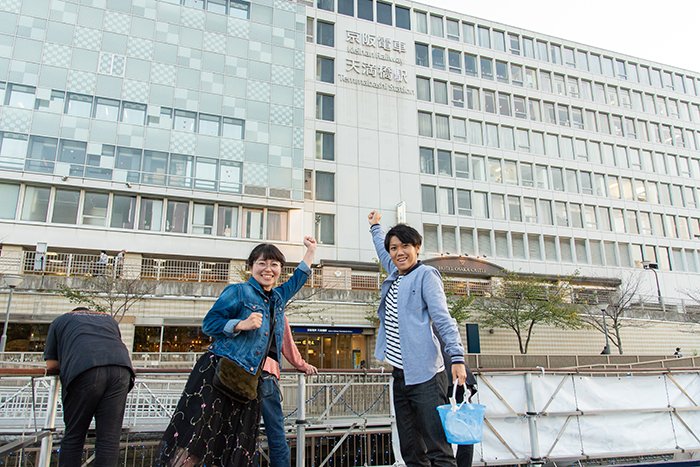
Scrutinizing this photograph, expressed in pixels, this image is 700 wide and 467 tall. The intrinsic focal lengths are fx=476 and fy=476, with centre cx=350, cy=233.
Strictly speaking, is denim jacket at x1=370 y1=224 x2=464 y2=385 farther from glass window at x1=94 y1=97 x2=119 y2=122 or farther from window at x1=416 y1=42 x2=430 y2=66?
window at x1=416 y1=42 x2=430 y2=66

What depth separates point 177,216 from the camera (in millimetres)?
28344

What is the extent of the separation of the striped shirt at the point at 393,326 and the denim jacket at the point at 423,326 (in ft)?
0.32

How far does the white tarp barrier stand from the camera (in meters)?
5.30

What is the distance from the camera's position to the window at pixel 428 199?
3478 cm

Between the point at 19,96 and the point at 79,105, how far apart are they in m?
2.95

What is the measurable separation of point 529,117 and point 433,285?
4045 centimetres

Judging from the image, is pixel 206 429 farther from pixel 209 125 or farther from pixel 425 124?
pixel 425 124

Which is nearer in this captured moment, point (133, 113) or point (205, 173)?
point (133, 113)

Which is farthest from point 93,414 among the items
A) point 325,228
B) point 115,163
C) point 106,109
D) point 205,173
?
point 106,109

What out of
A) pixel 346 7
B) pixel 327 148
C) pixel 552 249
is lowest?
pixel 552 249

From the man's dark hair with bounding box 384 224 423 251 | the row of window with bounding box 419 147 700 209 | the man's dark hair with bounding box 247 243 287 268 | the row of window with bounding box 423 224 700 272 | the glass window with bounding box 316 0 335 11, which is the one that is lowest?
the man's dark hair with bounding box 247 243 287 268

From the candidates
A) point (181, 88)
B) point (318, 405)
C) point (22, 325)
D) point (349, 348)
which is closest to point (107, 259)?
point (22, 325)

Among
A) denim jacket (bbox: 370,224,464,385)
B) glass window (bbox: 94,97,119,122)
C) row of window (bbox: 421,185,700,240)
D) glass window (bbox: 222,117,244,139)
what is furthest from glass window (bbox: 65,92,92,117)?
denim jacket (bbox: 370,224,464,385)

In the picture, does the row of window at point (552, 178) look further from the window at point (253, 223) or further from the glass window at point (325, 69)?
the window at point (253, 223)
